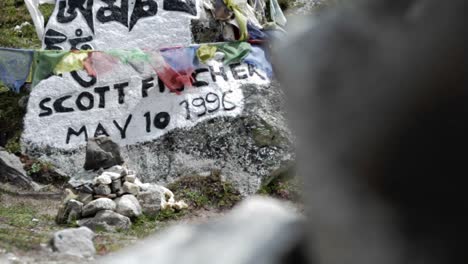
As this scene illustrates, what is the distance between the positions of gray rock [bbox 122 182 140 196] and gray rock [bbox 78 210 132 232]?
0.69m

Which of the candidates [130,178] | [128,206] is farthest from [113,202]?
[130,178]

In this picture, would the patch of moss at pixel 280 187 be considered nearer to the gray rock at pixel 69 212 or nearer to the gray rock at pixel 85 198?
the gray rock at pixel 85 198

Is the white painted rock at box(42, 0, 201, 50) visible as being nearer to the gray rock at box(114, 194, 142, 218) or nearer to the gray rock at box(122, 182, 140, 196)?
the gray rock at box(122, 182, 140, 196)

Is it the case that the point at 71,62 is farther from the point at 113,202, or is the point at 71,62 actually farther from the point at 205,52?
the point at 113,202

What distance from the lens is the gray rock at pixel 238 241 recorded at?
106cm

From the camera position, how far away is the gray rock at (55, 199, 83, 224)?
7.58 meters

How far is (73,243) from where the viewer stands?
4.65 meters

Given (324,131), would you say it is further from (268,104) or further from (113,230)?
(268,104)

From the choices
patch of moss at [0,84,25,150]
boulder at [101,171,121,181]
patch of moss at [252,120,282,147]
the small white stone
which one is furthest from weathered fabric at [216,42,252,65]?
patch of moss at [0,84,25,150]

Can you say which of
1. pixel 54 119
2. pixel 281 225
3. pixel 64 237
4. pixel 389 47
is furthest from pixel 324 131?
pixel 54 119

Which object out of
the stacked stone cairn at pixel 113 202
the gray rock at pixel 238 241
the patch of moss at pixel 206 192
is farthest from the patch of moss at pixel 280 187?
the gray rock at pixel 238 241

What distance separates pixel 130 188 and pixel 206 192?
1.20 metres

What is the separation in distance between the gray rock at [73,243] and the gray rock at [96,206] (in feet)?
8.97

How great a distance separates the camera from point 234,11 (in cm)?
1091
